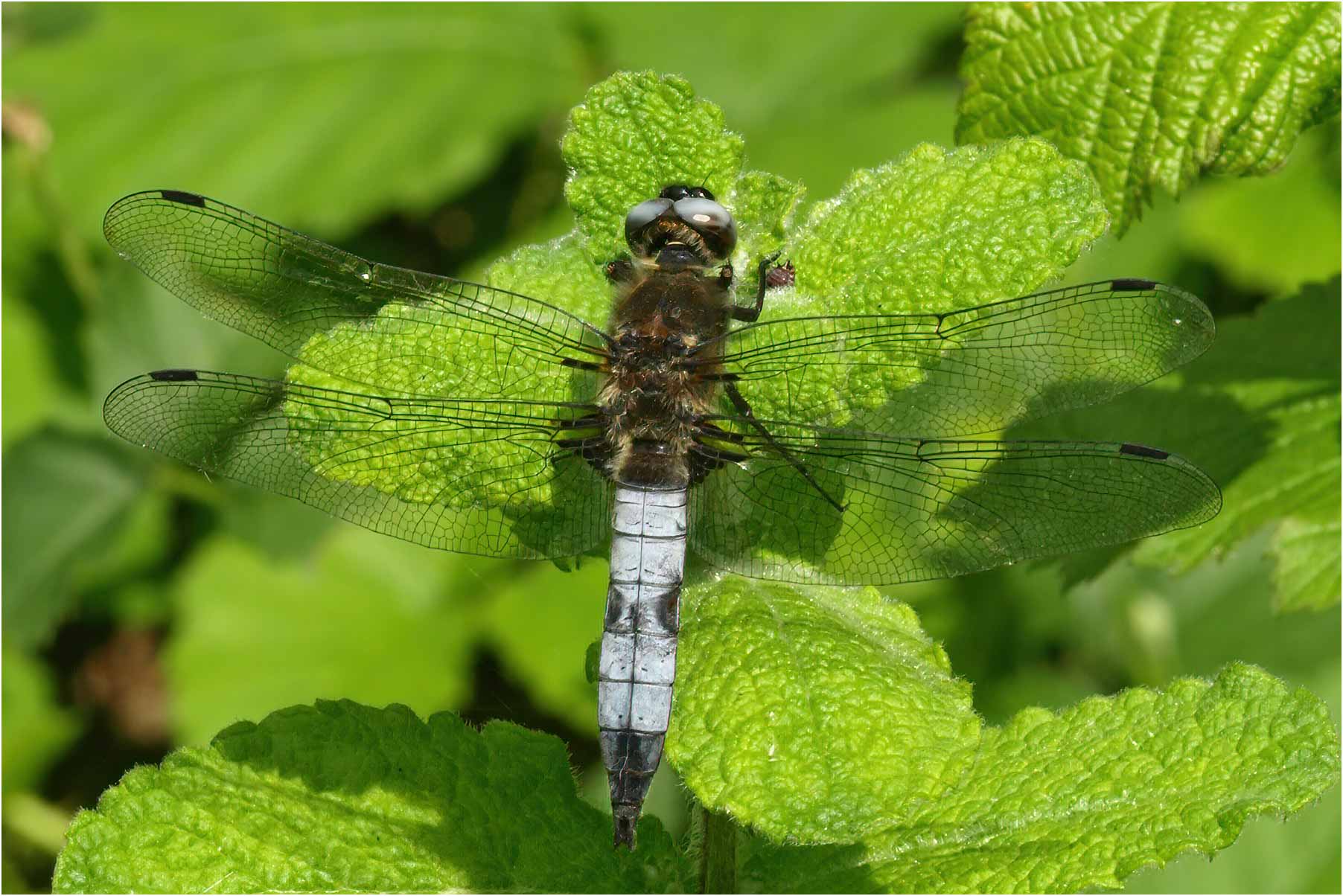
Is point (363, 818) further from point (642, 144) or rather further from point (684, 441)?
point (642, 144)

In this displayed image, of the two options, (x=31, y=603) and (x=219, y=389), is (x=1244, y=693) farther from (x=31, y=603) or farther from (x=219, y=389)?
(x=31, y=603)

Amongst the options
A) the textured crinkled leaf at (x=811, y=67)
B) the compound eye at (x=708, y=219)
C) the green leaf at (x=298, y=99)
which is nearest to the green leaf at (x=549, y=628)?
the green leaf at (x=298, y=99)

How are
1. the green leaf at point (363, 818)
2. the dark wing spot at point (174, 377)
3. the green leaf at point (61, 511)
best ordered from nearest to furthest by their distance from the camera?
the green leaf at point (363, 818) < the dark wing spot at point (174, 377) < the green leaf at point (61, 511)

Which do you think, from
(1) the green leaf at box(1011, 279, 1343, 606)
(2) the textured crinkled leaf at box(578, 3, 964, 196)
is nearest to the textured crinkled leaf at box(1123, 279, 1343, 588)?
(1) the green leaf at box(1011, 279, 1343, 606)

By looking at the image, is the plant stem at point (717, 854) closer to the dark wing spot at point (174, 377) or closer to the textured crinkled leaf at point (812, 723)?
the textured crinkled leaf at point (812, 723)

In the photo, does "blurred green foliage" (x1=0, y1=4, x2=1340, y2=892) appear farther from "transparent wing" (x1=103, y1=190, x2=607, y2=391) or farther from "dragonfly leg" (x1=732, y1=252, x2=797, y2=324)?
"dragonfly leg" (x1=732, y1=252, x2=797, y2=324)
